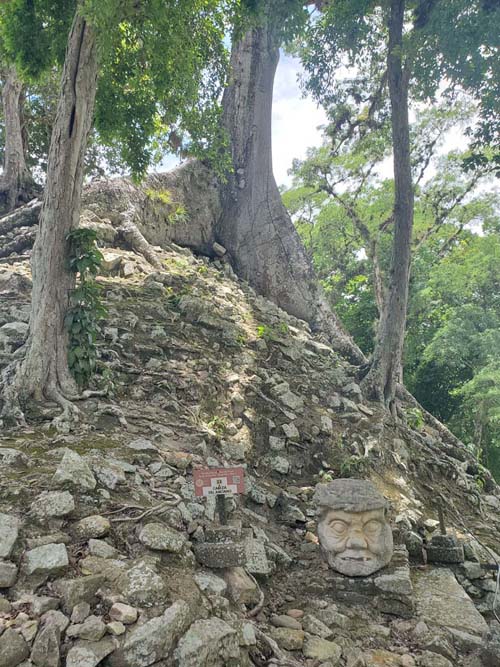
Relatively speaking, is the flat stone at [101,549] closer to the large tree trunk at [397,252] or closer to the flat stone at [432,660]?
the flat stone at [432,660]

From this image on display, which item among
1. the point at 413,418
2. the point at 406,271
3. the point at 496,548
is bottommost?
the point at 496,548

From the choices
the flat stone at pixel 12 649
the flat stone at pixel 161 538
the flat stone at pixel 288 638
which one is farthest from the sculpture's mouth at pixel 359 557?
the flat stone at pixel 12 649

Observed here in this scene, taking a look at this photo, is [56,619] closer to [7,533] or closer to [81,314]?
[7,533]

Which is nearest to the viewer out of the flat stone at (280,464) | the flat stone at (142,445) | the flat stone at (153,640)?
the flat stone at (153,640)

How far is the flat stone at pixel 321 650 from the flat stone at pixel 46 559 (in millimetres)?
1506

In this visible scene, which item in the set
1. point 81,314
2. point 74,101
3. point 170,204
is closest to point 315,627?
point 81,314

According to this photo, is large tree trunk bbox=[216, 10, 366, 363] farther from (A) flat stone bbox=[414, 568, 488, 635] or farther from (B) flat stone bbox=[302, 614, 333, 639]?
(B) flat stone bbox=[302, 614, 333, 639]

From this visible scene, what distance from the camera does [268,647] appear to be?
2506 millimetres

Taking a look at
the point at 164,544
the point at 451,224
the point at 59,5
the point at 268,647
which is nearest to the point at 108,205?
the point at 59,5

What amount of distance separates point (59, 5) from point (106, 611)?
6362mm

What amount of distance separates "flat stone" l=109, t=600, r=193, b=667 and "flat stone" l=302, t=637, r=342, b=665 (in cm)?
87

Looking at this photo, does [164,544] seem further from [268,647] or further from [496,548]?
[496,548]

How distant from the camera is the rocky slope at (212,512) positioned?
87.2 inches

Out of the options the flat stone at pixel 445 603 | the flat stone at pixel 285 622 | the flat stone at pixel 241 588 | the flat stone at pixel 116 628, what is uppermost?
the flat stone at pixel 116 628
